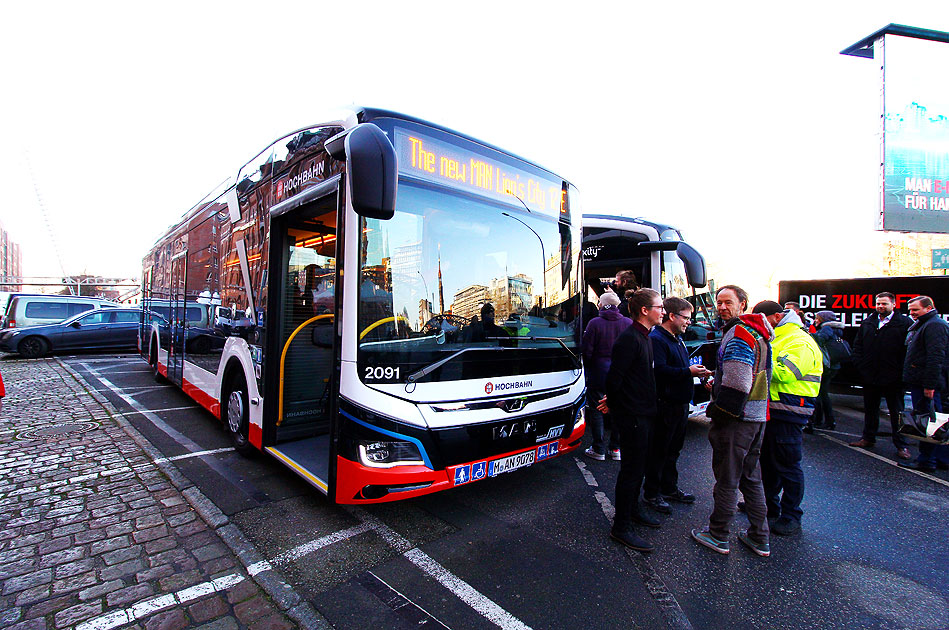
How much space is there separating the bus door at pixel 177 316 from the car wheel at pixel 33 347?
9.55m

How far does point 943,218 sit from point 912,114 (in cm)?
347

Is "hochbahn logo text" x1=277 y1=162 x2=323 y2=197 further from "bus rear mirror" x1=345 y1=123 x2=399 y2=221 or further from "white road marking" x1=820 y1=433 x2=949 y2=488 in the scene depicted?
"white road marking" x1=820 y1=433 x2=949 y2=488

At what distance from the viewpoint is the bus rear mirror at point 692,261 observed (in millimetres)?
6371

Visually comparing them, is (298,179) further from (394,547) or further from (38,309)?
(38,309)

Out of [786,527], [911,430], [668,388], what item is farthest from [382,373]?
[911,430]

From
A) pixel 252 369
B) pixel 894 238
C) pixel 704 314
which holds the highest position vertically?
pixel 894 238

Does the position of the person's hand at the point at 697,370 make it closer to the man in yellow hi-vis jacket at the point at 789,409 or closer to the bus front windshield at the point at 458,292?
the man in yellow hi-vis jacket at the point at 789,409

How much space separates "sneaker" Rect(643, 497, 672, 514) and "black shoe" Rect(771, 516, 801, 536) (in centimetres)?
79

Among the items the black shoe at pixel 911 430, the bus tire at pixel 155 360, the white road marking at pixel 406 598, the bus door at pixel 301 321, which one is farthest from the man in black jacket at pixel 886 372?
the bus tire at pixel 155 360

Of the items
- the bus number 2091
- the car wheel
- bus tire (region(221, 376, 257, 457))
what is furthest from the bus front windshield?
the car wheel

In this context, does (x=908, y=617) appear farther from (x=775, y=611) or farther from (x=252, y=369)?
(x=252, y=369)

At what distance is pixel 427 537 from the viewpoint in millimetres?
3609

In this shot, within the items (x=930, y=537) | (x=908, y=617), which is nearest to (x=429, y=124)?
(x=908, y=617)

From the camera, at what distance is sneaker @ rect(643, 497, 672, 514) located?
13.5 ft
